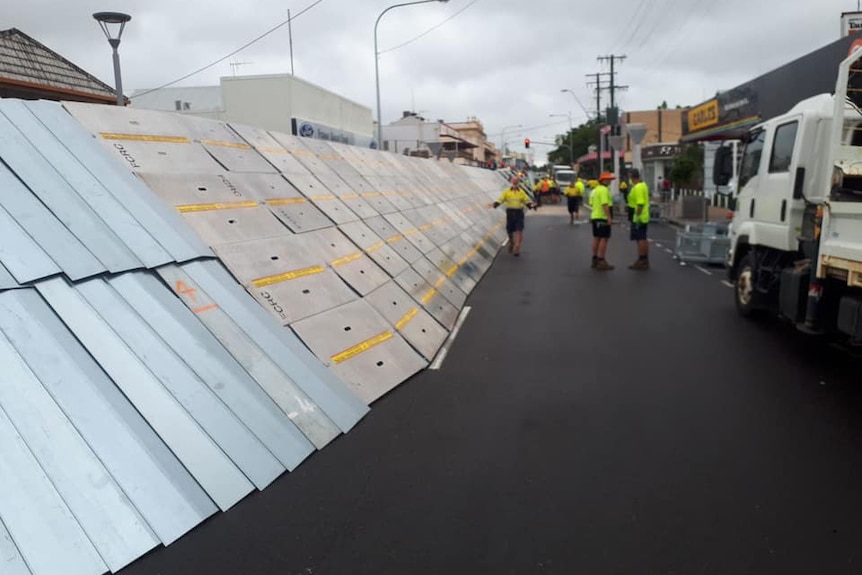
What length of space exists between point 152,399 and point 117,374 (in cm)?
29

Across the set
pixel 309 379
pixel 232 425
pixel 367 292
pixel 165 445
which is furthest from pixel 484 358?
pixel 165 445

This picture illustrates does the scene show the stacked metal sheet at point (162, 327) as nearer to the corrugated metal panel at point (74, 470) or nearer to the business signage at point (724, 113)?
the corrugated metal panel at point (74, 470)

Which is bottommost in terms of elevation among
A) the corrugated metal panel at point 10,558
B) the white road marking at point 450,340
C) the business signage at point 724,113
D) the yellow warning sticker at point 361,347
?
the white road marking at point 450,340

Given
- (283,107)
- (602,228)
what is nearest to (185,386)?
(602,228)

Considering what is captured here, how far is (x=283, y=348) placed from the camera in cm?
571

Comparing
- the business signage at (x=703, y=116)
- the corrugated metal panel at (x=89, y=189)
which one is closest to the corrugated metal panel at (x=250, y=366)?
the corrugated metal panel at (x=89, y=189)

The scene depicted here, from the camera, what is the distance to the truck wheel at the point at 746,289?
8523 millimetres

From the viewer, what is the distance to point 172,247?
5.78 metres

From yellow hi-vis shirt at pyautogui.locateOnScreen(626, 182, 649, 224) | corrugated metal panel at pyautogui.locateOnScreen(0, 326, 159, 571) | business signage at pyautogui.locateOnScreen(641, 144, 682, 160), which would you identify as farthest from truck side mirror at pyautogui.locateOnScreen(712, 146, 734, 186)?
business signage at pyautogui.locateOnScreen(641, 144, 682, 160)

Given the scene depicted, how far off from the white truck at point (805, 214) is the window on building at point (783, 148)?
0.5 inches

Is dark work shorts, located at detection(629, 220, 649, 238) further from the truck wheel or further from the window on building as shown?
the window on building

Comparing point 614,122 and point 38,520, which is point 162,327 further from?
point 614,122

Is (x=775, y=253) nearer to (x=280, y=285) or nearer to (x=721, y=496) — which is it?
(x=721, y=496)

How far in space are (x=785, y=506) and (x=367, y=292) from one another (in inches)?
195
